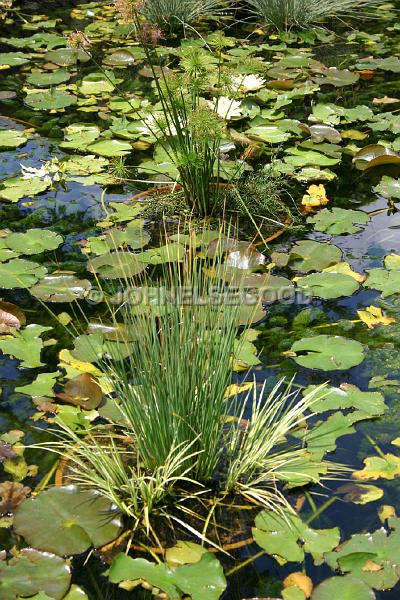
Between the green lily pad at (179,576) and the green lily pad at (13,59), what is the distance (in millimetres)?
4582

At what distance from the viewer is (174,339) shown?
210 cm

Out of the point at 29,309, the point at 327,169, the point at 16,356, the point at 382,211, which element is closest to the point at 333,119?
the point at 327,169

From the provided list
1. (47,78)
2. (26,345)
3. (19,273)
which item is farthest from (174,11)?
(26,345)

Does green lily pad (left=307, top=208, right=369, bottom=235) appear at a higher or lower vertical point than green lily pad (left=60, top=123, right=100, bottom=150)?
lower

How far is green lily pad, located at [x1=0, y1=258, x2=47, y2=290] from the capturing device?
10.1 feet

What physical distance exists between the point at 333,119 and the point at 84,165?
4.91 feet

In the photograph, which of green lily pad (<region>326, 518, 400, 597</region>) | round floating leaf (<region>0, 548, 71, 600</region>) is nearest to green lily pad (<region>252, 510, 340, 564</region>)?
green lily pad (<region>326, 518, 400, 597</region>)

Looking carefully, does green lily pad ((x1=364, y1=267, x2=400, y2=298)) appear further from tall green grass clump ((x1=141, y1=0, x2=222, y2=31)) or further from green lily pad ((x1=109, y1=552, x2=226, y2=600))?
tall green grass clump ((x1=141, y1=0, x2=222, y2=31))

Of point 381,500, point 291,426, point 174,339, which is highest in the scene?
point 174,339

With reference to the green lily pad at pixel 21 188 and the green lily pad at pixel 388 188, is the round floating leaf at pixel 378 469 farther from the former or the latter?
the green lily pad at pixel 21 188

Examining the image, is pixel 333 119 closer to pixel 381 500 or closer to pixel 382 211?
pixel 382 211

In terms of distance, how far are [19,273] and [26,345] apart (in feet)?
1.60

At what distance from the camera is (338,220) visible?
3553 mm

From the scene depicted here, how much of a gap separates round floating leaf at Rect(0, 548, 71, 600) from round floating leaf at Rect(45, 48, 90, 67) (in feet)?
14.4
